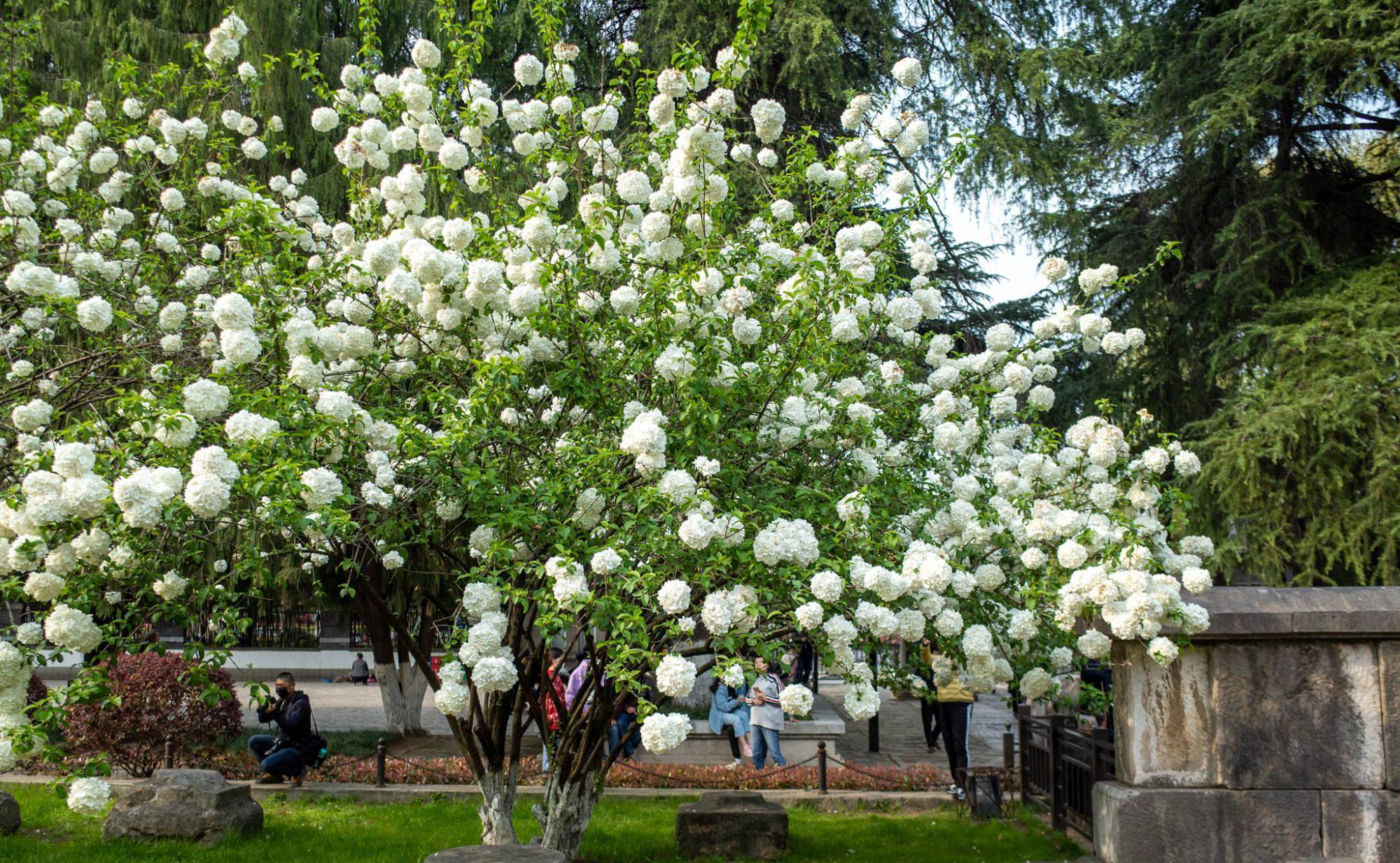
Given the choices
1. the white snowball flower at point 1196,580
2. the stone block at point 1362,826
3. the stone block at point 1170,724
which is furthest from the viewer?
the stone block at point 1170,724

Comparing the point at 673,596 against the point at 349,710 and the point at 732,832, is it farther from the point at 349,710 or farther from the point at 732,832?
the point at 349,710

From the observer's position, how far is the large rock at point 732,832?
7.48 m

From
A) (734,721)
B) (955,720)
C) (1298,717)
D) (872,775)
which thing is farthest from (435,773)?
(1298,717)

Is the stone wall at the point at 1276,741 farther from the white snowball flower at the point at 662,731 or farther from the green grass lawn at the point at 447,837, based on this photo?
the white snowball flower at the point at 662,731

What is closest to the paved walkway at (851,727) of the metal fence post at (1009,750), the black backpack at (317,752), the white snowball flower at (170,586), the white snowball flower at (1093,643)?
the metal fence post at (1009,750)

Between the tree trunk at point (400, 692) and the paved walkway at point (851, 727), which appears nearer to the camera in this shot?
the paved walkway at point (851, 727)

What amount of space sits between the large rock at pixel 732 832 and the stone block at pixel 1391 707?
3.83 meters

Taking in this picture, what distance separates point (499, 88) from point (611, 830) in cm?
860

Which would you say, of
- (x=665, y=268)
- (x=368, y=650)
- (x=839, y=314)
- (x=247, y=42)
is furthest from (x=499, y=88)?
(x=368, y=650)

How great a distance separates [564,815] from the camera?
631 centimetres

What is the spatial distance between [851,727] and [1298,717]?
441 inches

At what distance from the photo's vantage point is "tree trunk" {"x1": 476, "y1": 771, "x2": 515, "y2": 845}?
6.30 metres

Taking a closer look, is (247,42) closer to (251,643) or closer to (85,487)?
(85,487)

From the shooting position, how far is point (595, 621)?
4.57 meters
